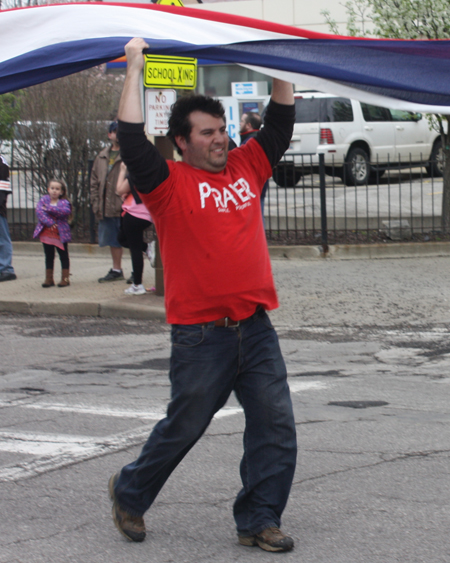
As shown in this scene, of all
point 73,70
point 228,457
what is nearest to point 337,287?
point 228,457

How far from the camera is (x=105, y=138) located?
1492 centimetres

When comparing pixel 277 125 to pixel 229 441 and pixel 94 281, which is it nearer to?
pixel 229 441

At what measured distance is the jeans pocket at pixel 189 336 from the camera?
351 cm

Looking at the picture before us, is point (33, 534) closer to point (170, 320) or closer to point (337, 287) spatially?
point (170, 320)

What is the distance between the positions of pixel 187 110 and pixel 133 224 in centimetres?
604

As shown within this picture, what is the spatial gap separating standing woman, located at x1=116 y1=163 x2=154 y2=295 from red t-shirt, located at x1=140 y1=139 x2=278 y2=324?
5.76 metres

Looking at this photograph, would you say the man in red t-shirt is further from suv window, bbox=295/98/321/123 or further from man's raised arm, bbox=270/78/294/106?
suv window, bbox=295/98/321/123

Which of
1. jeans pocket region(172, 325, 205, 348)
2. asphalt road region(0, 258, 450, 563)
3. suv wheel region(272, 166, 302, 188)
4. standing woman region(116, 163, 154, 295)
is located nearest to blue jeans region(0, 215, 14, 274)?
standing woman region(116, 163, 154, 295)

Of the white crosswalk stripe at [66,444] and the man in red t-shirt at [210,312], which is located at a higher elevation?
the man in red t-shirt at [210,312]

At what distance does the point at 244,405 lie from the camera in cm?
365

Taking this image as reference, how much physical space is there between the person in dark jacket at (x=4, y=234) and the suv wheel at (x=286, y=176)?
14.9ft

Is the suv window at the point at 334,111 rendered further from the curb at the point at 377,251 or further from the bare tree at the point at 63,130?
A: the curb at the point at 377,251

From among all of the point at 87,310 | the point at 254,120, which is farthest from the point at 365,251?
the point at 87,310

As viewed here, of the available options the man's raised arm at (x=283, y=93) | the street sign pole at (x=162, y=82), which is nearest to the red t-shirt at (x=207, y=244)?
the man's raised arm at (x=283, y=93)
